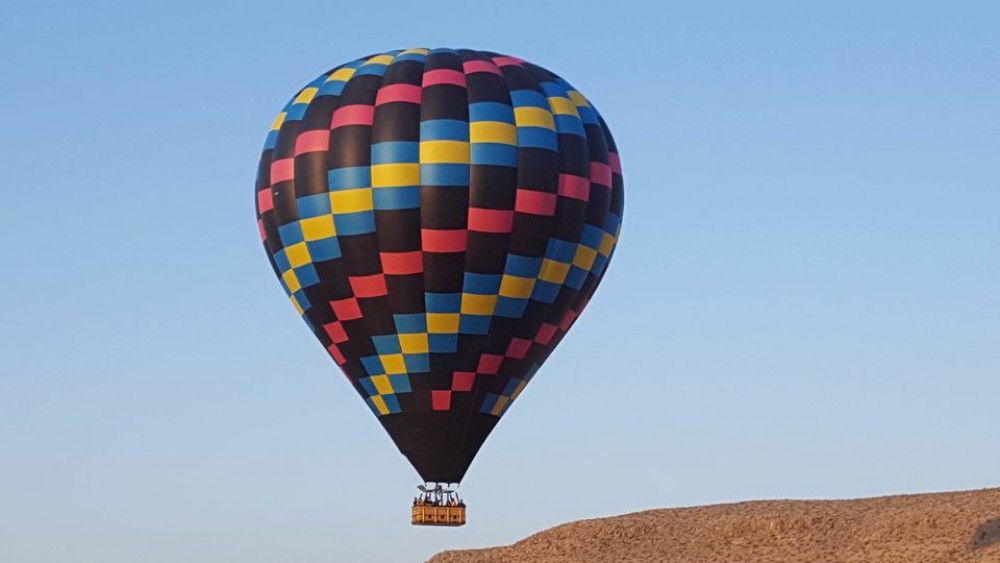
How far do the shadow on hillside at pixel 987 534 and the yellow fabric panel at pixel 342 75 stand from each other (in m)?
30.2

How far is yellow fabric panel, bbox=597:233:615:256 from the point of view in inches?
1973

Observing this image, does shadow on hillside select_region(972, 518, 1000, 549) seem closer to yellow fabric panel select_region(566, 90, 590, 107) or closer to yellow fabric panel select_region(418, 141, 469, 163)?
yellow fabric panel select_region(566, 90, 590, 107)

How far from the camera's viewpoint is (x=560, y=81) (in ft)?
165

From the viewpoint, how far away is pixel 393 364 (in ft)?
158

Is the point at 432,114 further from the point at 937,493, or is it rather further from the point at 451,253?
the point at 937,493

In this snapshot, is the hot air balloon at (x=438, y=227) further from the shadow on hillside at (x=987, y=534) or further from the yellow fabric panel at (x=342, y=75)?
the shadow on hillside at (x=987, y=534)

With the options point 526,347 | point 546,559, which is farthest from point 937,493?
point 526,347

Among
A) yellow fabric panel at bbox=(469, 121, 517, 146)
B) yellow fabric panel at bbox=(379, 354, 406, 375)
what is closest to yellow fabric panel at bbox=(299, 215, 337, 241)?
yellow fabric panel at bbox=(379, 354, 406, 375)

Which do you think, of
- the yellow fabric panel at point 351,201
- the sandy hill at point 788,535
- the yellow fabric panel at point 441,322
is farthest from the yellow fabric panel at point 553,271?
the sandy hill at point 788,535

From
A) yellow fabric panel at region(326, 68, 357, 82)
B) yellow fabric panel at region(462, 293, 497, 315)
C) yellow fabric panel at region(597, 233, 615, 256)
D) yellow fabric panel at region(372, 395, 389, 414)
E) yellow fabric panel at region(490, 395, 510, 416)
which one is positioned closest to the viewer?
yellow fabric panel at region(462, 293, 497, 315)

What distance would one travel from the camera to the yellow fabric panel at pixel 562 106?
48656 millimetres

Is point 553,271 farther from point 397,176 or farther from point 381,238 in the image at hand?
point 397,176

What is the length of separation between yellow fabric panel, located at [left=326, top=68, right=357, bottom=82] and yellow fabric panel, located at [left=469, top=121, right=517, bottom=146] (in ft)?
14.7

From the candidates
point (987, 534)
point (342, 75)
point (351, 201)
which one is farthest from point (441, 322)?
point (987, 534)
